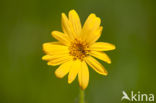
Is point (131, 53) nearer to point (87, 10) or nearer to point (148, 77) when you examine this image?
point (148, 77)

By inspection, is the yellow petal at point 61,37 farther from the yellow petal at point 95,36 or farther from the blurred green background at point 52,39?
the blurred green background at point 52,39

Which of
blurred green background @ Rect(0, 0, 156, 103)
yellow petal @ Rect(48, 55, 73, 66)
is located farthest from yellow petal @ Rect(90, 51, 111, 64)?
blurred green background @ Rect(0, 0, 156, 103)

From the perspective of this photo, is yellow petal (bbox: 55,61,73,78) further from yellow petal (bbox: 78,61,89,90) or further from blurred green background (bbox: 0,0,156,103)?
blurred green background (bbox: 0,0,156,103)

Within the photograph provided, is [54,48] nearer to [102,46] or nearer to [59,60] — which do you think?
[59,60]

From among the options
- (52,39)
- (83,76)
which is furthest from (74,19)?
(52,39)

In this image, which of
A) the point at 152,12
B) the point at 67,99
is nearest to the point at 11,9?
the point at 67,99

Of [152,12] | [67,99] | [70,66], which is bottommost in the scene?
[67,99]
